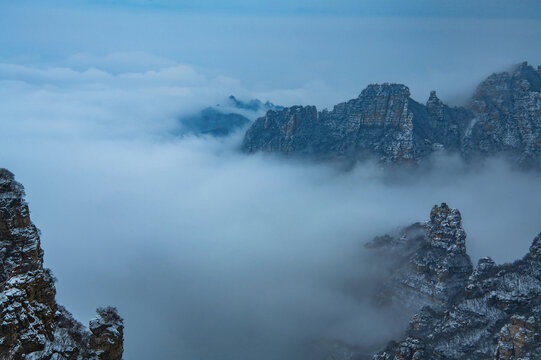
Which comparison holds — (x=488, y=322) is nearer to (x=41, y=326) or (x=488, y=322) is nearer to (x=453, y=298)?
(x=453, y=298)

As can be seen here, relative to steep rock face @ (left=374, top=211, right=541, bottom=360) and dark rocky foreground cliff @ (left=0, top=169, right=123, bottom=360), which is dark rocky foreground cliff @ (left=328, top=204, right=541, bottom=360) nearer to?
steep rock face @ (left=374, top=211, right=541, bottom=360)

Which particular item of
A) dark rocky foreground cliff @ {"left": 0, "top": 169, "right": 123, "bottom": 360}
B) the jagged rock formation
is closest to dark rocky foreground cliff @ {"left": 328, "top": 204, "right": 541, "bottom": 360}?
the jagged rock formation

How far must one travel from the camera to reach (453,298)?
11538cm

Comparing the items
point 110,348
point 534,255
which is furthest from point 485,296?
point 110,348

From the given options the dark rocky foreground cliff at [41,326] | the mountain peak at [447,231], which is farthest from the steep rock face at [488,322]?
the dark rocky foreground cliff at [41,326]

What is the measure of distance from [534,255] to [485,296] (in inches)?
667

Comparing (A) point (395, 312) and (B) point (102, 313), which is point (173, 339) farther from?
(B) point (102, 313)

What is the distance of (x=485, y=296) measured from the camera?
91750mm

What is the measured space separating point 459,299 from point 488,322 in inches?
707

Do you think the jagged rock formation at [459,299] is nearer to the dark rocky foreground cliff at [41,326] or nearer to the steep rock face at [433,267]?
the steep rock face at [433,267]

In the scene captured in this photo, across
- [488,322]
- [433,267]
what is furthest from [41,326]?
[433,267]

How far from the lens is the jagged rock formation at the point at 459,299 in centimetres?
7421

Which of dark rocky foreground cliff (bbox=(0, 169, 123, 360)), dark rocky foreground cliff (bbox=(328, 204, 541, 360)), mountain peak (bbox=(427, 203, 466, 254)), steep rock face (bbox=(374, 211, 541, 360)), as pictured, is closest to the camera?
dark rocky foreground cliff (bbox=(0, 169, 123, 360))

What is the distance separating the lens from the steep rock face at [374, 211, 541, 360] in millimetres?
70812
